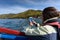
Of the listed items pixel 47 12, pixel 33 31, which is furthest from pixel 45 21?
pixel 33 31

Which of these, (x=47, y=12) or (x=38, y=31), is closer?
(x=38, y=31)

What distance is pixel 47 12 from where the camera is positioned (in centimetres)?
198

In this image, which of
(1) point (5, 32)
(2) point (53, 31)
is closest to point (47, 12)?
(2) point (53, 31)

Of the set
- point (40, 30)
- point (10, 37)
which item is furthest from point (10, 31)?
point (40, 30)

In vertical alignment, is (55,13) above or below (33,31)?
above

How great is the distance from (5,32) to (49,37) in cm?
44

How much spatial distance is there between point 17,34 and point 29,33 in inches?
4.9

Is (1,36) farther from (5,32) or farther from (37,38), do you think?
(37,38)

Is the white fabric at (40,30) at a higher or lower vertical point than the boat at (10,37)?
higher

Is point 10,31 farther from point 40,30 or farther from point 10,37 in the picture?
point 40,30

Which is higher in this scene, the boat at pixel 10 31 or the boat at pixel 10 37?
Result: the boat at pixel 10 31

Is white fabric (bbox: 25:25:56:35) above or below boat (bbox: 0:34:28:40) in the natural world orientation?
above

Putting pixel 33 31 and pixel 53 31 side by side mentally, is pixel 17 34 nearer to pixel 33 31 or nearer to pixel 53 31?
pixel 33 31

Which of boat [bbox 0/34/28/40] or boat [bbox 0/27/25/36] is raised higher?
boat [bbox 0/27/25/36]
